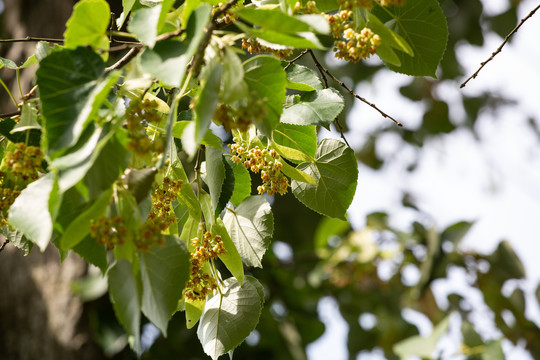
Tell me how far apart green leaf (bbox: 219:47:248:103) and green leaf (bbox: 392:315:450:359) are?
179 cm

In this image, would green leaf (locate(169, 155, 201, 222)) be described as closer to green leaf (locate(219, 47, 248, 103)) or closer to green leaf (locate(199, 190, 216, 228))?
green leaf (locate(199, 190, 216, 228))

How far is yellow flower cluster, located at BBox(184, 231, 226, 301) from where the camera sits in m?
0.85

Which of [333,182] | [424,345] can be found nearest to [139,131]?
[333,182]

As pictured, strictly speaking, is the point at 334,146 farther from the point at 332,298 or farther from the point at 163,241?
the point at 332,298

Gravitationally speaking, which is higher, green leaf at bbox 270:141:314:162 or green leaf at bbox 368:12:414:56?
green leaf at bbox 368:12:414:56

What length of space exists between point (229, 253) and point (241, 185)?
15 cm

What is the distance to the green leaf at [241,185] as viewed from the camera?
1010 millimetres

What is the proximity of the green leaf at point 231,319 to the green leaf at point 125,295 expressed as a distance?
263 millimetres

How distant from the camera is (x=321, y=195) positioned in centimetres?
96

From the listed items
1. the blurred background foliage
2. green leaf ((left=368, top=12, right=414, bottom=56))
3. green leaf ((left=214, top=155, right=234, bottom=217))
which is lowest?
the blurred background foliage

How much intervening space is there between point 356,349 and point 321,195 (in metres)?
2.42

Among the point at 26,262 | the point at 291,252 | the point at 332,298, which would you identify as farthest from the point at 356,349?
the point at 26,262

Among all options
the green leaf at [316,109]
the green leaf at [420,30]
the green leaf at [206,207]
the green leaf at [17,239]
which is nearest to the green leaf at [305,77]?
the green leaf at [316,109]

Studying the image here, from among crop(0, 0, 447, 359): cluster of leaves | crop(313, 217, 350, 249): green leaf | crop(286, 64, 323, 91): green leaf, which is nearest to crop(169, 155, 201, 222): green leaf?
crop(0, 0, 447, 359): cluster of leaves
